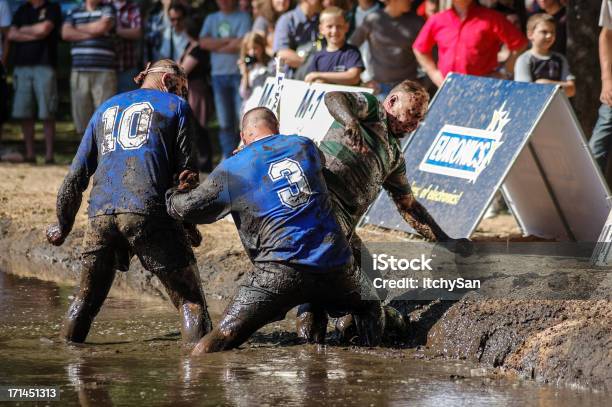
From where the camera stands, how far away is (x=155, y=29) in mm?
15328

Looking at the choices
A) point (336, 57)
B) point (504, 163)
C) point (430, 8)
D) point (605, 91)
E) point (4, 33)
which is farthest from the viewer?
point (4, 33)

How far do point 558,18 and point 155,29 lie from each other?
520 cm

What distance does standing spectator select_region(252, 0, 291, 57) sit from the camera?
13.6 m

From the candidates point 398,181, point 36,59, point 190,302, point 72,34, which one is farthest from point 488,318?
point 36,59

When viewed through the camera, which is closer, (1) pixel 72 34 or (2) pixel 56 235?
(2) pixel 56 235

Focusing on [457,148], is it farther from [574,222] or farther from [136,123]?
[136,123]

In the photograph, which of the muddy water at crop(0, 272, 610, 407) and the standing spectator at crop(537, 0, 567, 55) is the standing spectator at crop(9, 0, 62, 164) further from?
the muddy water at crop(0, 272, 610, 407)

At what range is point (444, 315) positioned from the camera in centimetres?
780

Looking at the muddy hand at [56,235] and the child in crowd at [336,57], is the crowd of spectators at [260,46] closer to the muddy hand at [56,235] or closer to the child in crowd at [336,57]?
the child in crowd at [336,57]

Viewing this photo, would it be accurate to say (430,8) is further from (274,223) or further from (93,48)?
(274,223)

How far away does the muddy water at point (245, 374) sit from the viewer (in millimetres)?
6336

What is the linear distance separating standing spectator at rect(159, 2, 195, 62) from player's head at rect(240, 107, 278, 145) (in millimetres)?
7484

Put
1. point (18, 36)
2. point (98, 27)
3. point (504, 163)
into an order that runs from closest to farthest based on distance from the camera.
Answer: point (504, 163)
point (98, 27)
point (18, 36)

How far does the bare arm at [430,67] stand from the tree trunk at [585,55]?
1.42m
